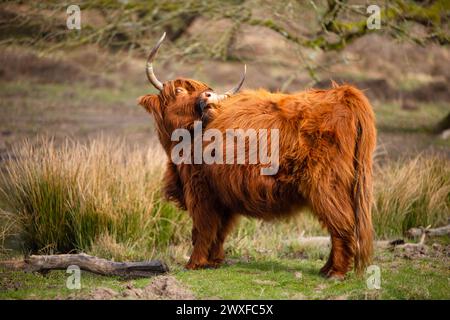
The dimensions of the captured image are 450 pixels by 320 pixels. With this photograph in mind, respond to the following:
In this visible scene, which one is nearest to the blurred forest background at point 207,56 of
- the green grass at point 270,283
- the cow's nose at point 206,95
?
the green grass at point 270,283

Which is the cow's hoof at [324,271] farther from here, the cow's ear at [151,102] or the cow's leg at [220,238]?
the cow's ear at [151,102]

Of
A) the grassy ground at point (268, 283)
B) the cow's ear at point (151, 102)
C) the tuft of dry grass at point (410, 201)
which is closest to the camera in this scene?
the grassy ground at point (268, 283)

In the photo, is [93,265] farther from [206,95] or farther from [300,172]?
[300,172]

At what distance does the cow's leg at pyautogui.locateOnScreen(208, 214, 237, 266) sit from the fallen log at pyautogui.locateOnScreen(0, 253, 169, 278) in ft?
1.69

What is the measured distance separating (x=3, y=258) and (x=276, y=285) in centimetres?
245

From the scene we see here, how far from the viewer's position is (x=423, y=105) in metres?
14.5

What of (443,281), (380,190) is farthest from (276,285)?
(380,190)

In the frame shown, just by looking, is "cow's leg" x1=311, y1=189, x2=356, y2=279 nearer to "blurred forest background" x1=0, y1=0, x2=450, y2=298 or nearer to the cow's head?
"blurred forest background" x1=0, y1=0, x2=450, y2=298

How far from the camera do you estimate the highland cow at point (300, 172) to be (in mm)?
4805

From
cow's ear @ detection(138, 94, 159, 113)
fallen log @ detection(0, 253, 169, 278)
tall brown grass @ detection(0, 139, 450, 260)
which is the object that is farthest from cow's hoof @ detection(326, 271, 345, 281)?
cow's ear @ detection(138, 94, 159, 113)

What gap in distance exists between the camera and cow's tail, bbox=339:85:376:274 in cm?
486

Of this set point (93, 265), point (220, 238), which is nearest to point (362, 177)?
point (220, 238)
